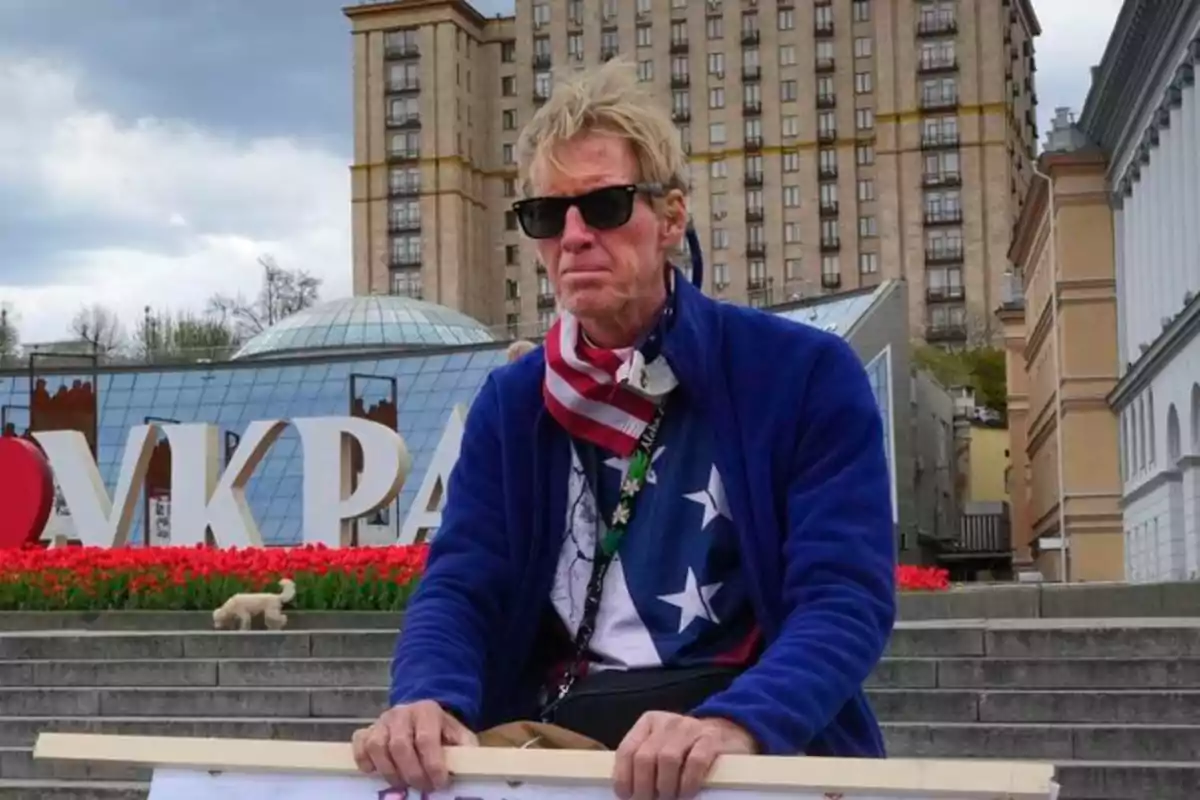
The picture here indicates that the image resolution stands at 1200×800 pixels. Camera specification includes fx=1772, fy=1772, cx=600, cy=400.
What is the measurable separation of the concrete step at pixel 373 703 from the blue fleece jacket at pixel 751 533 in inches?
261

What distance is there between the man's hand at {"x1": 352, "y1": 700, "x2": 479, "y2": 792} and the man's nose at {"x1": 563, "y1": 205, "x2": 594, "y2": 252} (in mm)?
618

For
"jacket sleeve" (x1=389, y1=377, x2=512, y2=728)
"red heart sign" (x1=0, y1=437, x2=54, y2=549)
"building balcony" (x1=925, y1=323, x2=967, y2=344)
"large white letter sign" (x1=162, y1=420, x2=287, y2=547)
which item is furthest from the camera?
"building balcony" (x1=925, y1=323, x2=967, y2=344)

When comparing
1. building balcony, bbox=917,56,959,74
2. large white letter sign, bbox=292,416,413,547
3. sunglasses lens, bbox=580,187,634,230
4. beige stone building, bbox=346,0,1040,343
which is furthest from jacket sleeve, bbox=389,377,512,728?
building balcony, bbox=917,56,959,74

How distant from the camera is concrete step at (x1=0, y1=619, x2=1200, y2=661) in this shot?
937 centimetres

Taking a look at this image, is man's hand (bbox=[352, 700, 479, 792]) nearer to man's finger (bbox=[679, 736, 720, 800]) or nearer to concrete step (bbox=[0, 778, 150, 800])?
man's finger (bbox=[679, 736, 720, 800])

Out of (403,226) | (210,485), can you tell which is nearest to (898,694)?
(210,485)

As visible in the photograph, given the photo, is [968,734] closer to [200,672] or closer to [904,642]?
[904,642]

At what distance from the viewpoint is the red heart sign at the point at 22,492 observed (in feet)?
57.6

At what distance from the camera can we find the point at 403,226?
96.2 m

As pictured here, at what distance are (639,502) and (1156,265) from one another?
130 feet

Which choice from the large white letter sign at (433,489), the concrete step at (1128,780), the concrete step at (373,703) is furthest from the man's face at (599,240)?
the large white letter sign at (433,489)

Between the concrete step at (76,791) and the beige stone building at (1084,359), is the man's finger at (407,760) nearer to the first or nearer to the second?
the concrete step at (76,791)

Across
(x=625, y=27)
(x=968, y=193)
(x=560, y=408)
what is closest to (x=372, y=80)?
(x=625, y=27)

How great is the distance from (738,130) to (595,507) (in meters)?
92.3
